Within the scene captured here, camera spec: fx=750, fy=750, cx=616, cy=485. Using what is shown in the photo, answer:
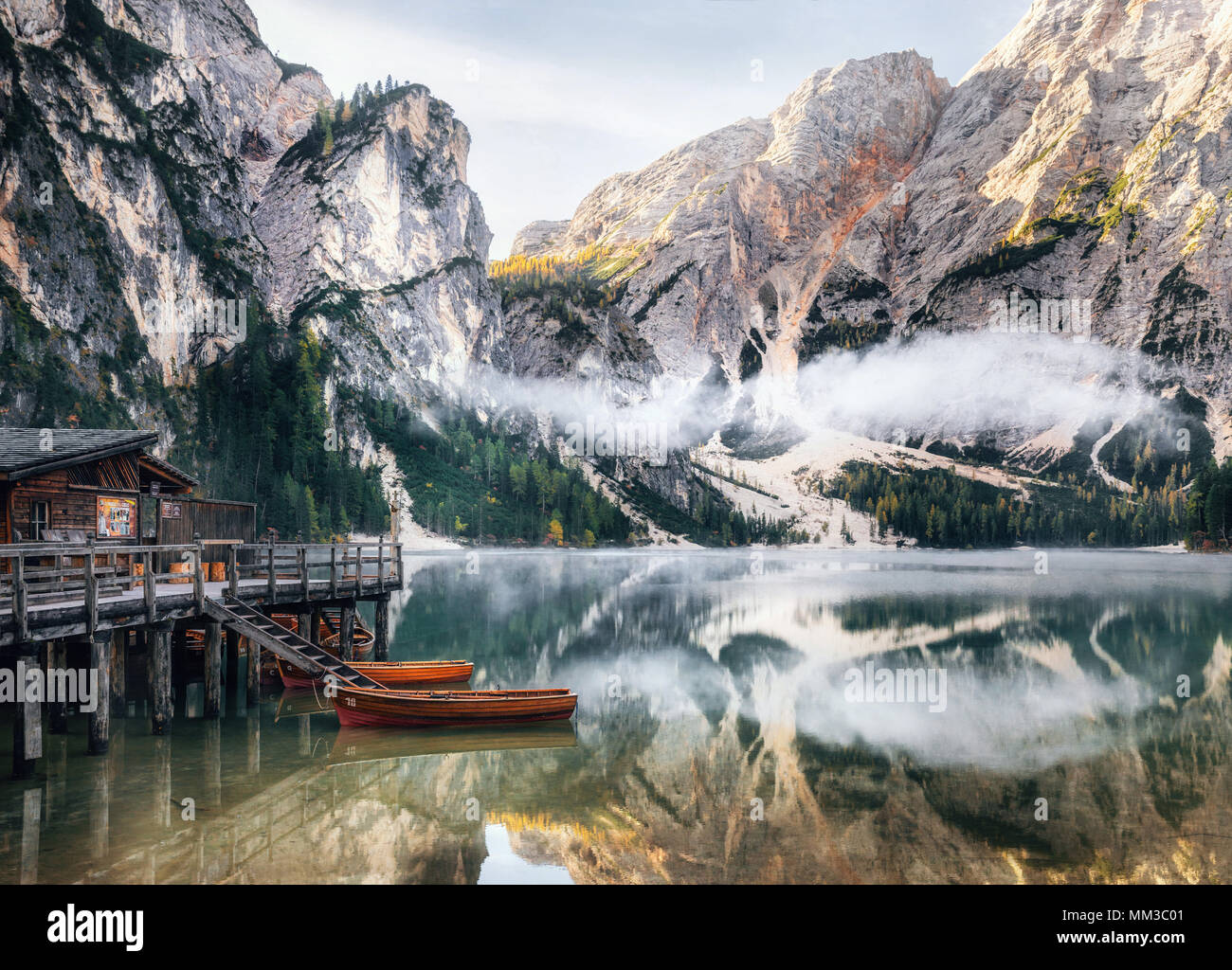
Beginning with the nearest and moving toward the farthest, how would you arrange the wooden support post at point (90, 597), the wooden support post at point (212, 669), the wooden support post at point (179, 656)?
the wooden support post at point (90, 597) → the wooden support post at point (212, 669) → the wooden support post at point (179, 656)

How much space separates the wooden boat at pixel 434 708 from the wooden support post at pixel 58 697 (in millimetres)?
7857

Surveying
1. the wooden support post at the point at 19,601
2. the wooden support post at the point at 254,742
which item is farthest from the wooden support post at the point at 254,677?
the wooden support post at the point at 19,601

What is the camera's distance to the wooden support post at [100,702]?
2025cm

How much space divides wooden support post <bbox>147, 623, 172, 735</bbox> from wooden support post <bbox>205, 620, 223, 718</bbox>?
1850mm

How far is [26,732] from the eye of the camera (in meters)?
18.3

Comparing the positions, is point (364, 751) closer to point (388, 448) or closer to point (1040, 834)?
point (1040, 834)

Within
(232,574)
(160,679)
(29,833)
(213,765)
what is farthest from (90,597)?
(29,833)

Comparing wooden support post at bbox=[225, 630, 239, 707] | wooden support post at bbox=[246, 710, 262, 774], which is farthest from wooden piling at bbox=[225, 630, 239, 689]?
wooden support post at bbox=[246, 710, 262, 774]

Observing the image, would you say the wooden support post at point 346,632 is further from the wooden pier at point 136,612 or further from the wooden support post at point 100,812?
the wooden support post at point 100,812

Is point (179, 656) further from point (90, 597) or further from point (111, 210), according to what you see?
point (111, 210)

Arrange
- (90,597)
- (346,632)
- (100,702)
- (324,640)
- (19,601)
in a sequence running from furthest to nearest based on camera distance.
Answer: (324,640) → (346,632) → (100,702) → (90,597) → (19,601)

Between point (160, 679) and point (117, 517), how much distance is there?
8.82m

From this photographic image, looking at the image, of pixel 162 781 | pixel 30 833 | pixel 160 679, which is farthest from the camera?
pixel 160 679
